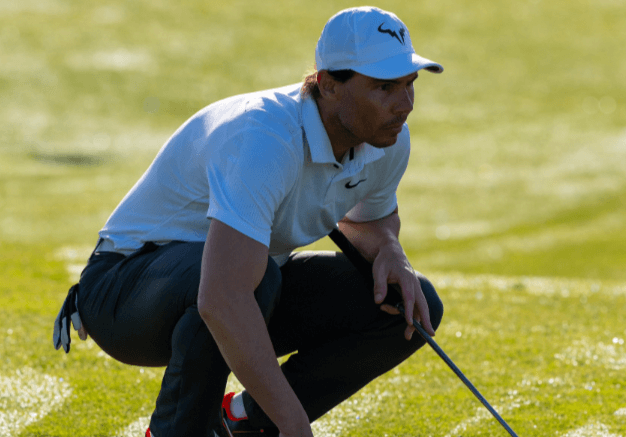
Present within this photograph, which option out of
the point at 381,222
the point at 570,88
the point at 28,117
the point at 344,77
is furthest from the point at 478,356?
the point at 570,88

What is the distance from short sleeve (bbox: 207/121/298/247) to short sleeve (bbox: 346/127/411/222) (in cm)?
56

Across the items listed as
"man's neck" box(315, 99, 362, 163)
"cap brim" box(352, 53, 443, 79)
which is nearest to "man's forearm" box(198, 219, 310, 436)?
"man's neck" box(315, 99, 362, 163)

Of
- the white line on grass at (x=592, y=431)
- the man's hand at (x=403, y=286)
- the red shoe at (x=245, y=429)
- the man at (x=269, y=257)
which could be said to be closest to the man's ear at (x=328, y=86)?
the man at (x=269, y=257)

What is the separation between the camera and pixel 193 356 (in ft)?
7.67

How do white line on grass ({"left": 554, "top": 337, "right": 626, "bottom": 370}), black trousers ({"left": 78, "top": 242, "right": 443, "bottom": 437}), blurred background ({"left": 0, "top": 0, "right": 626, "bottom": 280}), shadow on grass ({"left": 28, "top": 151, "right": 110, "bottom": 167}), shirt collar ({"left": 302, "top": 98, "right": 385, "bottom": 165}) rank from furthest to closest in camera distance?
1. shadow on grass ({"left": 28, "top": 151, "right": 110, "bottom": 167})
2. blurred background ({"left": 0, "top": 0, "right": 626, "bottom": 280})
3. white line on grass ({"left": 554, "top": 337, "right": 626, "bottom": 370})
4. shirt collar ({"left": 302, "top": 98, "right": 385, "bottom": 165})
5. black trousers ({"left": 78, "top": 242, "right": 443, "bottom": 437})

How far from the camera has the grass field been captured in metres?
3.33

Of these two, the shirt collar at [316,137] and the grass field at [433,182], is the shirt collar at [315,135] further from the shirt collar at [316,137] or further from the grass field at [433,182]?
the grass field at [433,182]

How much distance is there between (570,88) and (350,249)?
51.7 ft

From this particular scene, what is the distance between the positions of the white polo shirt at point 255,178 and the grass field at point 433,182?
2.75 ft

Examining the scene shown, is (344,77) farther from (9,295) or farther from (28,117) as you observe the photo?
(28,117)

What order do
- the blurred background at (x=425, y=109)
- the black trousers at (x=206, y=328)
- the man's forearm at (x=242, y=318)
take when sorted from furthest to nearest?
1. the blurred background at (x=425, y=109)
2. the black trousers at (x=206, y=328)
3. the man's forearm at (x=242, y=318)

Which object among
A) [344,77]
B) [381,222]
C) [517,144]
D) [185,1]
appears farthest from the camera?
[185,1]

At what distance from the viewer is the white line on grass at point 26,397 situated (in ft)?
9.99

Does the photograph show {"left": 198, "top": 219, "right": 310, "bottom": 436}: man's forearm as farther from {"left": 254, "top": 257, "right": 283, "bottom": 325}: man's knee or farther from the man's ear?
the man's ear
